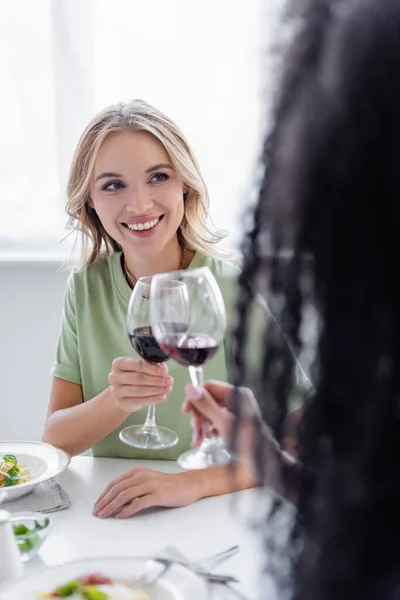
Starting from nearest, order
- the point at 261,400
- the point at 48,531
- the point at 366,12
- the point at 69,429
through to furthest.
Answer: the point at 366,12 → the point at 261,400 → the point at 48,531 → the point at 69,429

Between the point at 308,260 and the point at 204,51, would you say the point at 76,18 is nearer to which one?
the point at 204,51

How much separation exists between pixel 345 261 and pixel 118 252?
56.7 inches

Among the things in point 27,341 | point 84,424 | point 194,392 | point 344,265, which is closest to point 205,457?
point 194,392

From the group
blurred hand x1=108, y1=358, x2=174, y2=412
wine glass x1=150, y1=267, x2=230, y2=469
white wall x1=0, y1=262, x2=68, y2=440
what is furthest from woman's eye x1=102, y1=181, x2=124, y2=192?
white wall x1=0, y1=262, x2=68, y2=440

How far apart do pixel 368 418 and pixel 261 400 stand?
0.42 ft

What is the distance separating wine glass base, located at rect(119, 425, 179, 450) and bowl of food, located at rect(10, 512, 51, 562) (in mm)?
285

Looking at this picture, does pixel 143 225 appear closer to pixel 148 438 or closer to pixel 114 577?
pixel 148 438

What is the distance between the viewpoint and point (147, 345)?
1.30 m

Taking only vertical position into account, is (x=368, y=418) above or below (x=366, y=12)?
below

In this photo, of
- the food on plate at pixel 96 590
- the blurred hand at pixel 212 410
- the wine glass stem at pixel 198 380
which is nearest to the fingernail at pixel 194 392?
the blurred hand at pixel 212 410

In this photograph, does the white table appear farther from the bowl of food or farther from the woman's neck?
the woman's neck

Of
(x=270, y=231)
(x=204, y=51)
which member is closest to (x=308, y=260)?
(x=270, y=231)

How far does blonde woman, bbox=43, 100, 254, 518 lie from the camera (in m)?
1.66

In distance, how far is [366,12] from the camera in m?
0.48
